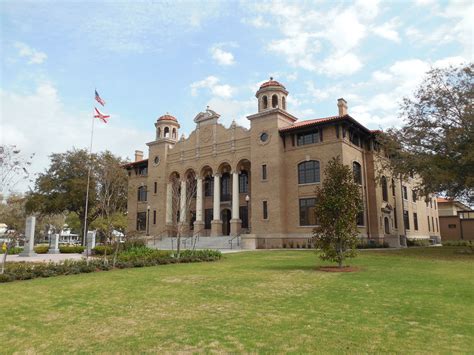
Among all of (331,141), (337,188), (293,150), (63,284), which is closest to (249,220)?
(293,150)

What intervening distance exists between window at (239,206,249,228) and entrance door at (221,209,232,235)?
7.78 ft

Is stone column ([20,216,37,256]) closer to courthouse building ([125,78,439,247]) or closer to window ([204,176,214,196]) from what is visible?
courthouse building ([125,78,439,247])

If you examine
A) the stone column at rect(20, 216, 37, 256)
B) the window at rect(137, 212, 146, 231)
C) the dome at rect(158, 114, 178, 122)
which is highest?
the dome at rect(158, 114, 178, 122)

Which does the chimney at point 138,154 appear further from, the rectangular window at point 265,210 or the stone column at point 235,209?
the rectangular window at point 265,210

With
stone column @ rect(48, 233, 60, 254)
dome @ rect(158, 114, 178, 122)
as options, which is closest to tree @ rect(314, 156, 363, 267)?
stone column @ rect(48, 233, 60, 254)

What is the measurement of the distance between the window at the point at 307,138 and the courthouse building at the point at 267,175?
9 centimetres

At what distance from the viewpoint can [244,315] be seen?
736 centimetres

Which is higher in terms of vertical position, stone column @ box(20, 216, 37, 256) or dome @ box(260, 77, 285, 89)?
dome @ box(260, 77, 285, 89)

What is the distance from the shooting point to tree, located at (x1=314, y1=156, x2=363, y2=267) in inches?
591

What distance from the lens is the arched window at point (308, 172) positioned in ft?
112

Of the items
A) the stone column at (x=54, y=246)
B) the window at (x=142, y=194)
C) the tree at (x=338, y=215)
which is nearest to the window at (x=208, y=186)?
the window at (x=142, y=194)

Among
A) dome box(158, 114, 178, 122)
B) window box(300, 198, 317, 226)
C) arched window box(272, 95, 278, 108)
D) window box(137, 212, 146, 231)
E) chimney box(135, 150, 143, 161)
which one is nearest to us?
window box(300, 198, 317, 226)

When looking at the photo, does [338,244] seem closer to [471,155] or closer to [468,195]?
[471,155]

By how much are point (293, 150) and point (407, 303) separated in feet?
91.9
